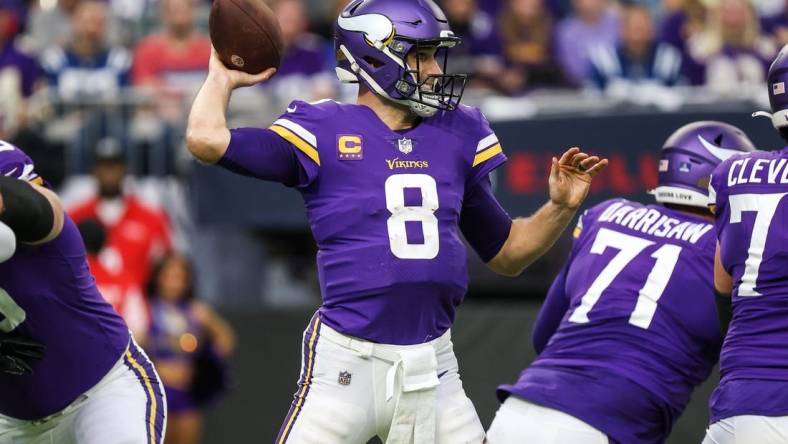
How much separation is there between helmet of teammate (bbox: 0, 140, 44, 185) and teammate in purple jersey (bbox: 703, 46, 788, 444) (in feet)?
7.26

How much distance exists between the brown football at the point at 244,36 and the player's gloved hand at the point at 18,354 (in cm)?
107

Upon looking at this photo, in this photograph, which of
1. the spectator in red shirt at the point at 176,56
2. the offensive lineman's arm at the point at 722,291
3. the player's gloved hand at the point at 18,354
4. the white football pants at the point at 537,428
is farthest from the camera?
the spectator in red shirt at the point at 176,56

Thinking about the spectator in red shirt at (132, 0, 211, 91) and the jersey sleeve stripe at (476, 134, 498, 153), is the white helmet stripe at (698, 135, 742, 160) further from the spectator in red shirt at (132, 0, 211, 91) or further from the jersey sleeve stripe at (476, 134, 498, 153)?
the spectator in red shirt at (132, 0, 211, 91)

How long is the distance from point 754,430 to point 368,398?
1208 mm

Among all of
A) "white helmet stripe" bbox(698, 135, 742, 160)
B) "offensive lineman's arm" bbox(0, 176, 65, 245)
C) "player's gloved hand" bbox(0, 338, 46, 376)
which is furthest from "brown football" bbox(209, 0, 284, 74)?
"white helmet stripe" bbox(698, 135, 742, 160)

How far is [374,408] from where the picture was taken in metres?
4.23

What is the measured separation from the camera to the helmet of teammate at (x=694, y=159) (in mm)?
5148

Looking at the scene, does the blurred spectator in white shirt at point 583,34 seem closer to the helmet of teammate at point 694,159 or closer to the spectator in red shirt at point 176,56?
the spectator in red shirt at point 176,56

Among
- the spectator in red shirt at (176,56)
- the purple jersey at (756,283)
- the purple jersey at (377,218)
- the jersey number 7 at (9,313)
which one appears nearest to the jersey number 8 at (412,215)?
the purple jersey at (377,218)

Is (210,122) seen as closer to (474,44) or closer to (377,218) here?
(377,218)

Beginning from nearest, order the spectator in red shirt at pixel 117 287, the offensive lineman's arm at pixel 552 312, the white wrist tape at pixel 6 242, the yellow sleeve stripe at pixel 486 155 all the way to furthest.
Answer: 1. the white wrist tape at pixel 6 242
2. the yellow sleeve stripe at pixel 486 155
3. the offensive lineman's arm at pixel 552 312
4. the spectator in red shirt at pixel 117 287

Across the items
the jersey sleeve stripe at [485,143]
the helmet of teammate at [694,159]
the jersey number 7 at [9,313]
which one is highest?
the jersey sleeve stripe at [485,143]

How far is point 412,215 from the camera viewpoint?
14.0 ft

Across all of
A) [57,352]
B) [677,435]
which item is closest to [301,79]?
[677,435]
